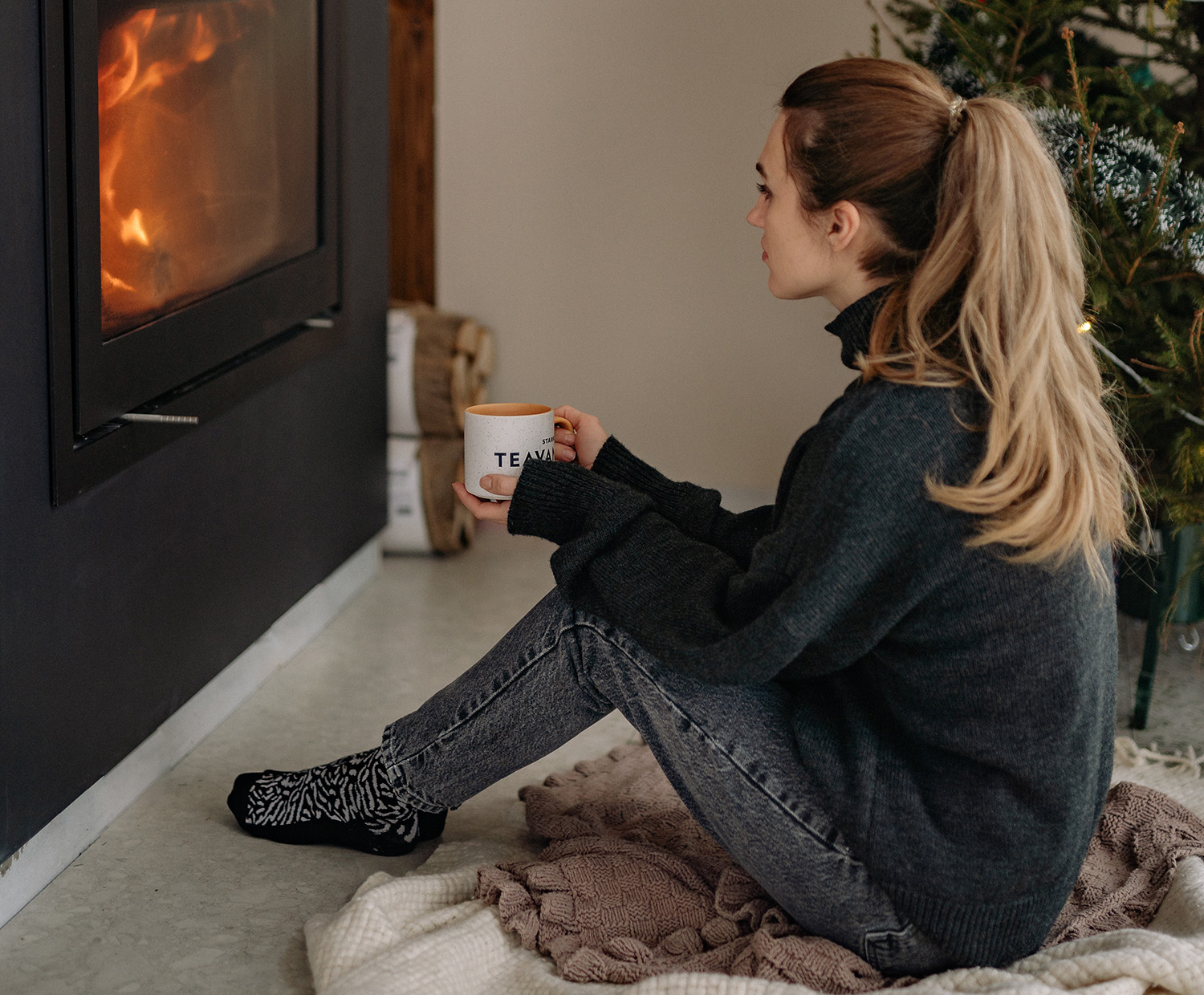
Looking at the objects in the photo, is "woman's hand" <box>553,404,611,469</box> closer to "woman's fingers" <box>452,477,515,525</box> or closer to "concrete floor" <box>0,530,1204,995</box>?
"woman's fingers" <box>452,477,515,525</box>

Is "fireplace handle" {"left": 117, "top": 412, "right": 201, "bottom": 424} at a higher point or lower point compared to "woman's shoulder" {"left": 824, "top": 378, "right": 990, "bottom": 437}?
lower

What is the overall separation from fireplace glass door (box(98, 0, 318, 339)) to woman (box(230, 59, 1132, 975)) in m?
0.62

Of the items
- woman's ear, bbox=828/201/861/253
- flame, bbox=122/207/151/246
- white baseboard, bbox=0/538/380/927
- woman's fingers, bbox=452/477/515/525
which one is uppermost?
woman's ear, bbox=828/201/861/253

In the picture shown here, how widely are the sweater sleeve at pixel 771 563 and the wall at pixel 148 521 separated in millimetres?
528

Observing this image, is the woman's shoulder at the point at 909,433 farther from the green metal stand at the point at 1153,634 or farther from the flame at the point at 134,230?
the green metal stand at the point at 1153,634

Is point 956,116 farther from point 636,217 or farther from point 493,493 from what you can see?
point 636,217

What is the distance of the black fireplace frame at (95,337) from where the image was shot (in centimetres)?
133

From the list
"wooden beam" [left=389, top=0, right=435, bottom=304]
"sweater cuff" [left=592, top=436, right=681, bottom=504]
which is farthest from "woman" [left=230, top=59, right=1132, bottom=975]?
"wooden beam" [left=389, top=0, right=435, bottom=304]

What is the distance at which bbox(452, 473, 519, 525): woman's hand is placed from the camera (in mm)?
1244

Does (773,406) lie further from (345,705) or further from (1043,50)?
Answer: (345,705)

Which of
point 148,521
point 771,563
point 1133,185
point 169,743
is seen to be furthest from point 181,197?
point 1133,185

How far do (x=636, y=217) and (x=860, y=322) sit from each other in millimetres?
1894

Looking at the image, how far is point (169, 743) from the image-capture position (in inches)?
69.5

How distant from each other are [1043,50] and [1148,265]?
39 cm
